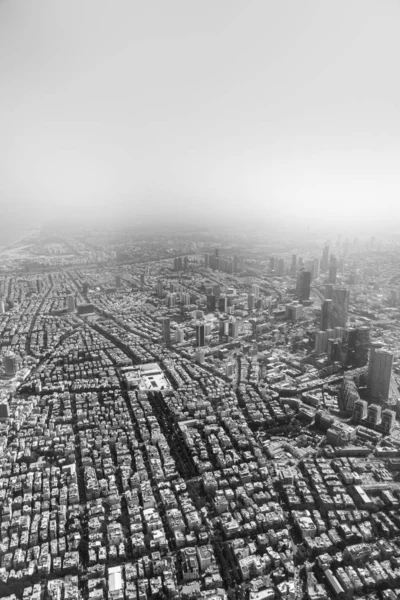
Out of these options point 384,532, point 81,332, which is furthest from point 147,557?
point 81,332

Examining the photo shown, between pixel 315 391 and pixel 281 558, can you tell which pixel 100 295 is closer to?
pixel 315 391

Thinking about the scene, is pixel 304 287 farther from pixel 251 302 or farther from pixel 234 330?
pixel 234 330

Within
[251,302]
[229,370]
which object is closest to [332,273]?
[251,302]

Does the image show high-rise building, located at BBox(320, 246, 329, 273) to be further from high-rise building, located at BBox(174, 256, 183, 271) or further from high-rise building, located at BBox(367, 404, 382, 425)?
high-rise building, located at BBox(367, 404, 382, 425)

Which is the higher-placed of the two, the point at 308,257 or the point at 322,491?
the point at 308,257

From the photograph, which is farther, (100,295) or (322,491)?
(100,295)

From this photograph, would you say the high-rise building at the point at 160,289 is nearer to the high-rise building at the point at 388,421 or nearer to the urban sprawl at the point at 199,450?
the urban sprawl at the point at 199,450

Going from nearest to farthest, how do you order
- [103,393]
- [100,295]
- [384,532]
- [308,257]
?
[384,532] < [103,393] < [100,295] < [308,257]
